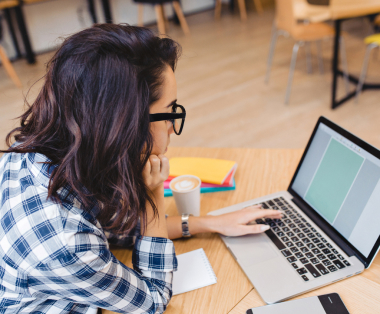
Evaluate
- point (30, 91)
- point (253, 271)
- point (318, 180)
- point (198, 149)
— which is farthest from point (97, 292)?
point (198, 149)

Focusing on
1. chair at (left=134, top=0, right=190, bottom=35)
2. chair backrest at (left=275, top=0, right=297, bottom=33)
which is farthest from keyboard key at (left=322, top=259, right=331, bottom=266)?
chair at (left=134, top=0, right=190, bottom=35)

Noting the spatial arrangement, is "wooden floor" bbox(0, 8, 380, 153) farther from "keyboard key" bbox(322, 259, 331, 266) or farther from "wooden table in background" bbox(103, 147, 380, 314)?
"keyboard key" bbox(322, 259, 331, 266)

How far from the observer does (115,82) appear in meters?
0.64

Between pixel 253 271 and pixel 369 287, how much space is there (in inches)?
8.7

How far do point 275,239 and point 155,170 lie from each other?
0.32 metres

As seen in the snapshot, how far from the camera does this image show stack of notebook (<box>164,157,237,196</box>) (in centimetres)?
109

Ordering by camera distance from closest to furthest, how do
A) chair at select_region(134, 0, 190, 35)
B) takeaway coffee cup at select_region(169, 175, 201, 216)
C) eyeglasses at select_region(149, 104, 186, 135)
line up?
eyeglasses at select_region(149, 104, 186, 135)
takeaway coffee cup at select_region(169, 175, 201, 216)
chair at select_region(134, 0, 190, 35)

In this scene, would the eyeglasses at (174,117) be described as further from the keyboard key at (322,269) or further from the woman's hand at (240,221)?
the keyboard key at (322,269)

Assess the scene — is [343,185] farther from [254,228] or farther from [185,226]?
[185,226]

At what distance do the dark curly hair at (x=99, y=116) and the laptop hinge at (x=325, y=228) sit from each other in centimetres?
43

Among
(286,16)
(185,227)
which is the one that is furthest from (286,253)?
(286,16)

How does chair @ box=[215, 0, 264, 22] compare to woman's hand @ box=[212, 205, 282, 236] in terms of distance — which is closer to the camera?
woman's hand @ box=[212, 205, 282, 236]

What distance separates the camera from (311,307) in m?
0.68

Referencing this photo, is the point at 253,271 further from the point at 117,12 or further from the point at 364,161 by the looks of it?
the point at 117,12
